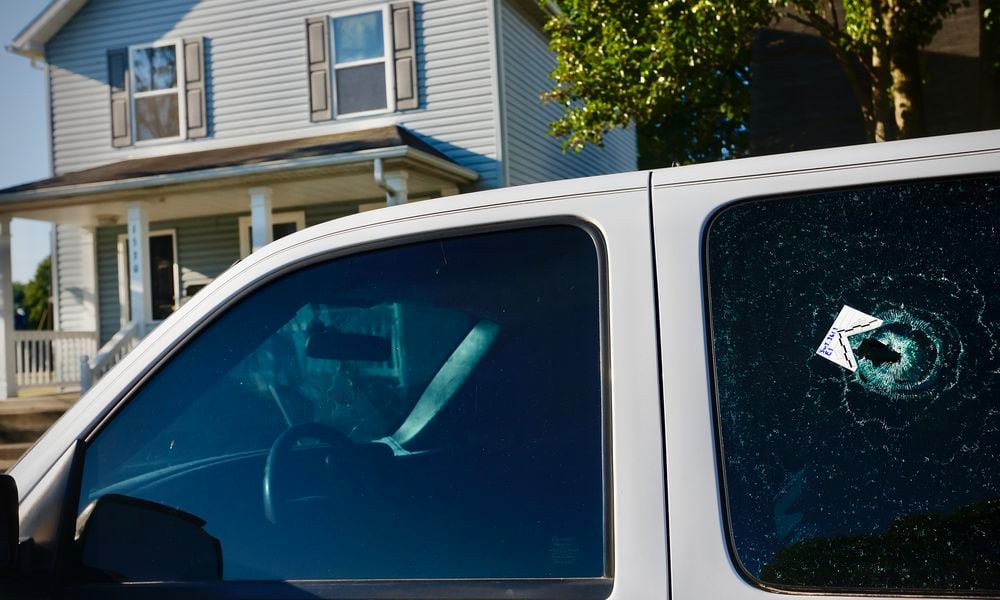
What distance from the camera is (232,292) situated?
1736 millimetres

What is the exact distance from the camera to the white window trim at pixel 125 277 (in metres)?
17.0

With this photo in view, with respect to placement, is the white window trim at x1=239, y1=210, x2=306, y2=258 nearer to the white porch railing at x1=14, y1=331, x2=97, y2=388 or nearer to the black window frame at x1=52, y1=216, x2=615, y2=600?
the white porch railing at x1=14, y1=331, x2=97, y2=388

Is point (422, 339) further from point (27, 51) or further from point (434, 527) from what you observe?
point (27, 51)

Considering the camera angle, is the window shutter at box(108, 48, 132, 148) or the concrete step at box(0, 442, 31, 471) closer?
the concrete step at box(0, 442, 31, 471)

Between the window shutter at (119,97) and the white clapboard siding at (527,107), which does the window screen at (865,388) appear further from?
the window shutter at (119,97)

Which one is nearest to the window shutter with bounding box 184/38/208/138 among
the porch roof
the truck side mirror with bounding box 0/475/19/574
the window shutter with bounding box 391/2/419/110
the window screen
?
the porch roof

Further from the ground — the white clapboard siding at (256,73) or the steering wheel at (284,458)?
the white clapboard siding at (256,73)

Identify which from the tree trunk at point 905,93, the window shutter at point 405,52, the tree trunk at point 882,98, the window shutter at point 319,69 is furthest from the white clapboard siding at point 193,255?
the tree trunk at point 905,93

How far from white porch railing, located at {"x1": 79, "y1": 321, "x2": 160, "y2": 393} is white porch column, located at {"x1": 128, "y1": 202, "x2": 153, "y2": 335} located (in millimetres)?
87

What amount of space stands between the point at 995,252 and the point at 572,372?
66cm

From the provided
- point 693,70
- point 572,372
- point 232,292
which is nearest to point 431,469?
point 572,372

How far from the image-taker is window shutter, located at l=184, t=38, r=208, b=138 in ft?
53.5

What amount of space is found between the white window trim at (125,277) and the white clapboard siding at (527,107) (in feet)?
20.3

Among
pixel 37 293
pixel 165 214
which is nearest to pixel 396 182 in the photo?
pixel 165 214
